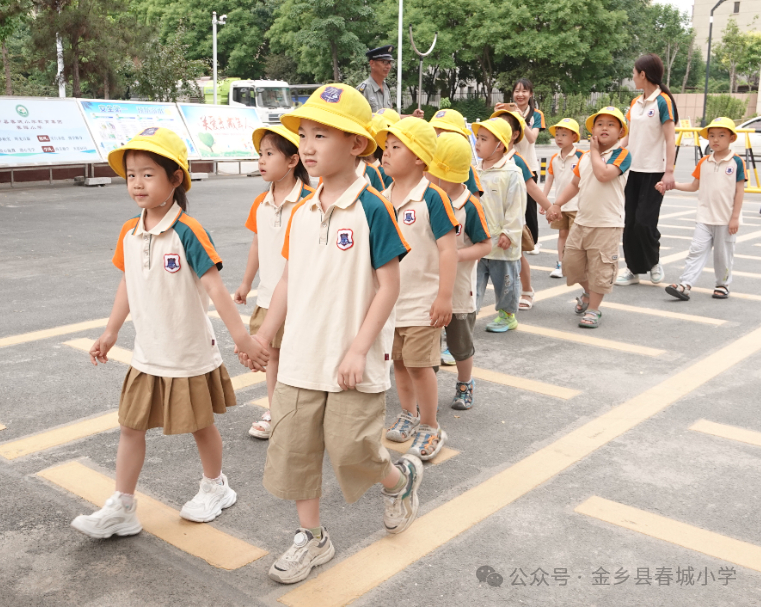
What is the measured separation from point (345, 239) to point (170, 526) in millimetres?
1369

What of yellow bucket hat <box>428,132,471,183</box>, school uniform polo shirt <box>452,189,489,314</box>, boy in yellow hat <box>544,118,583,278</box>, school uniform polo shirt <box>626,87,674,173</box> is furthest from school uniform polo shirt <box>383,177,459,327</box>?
school uniform polo shirt <box>626,87,674,173</box>

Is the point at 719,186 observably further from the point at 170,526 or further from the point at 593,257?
the point at 170,526

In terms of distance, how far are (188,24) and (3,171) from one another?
42763 millimetres

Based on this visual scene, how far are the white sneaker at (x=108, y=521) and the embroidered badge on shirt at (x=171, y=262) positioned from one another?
2.87 ft

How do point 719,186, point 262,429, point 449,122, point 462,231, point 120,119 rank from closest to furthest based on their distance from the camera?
1. point 262,429
2. point 462,231
3. point 449,122
4. point 719,186
5. point 120,119

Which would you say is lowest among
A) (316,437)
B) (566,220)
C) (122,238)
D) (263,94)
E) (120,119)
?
(316,437)

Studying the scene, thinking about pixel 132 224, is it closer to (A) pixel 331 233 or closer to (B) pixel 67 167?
(A) pixel 331 233

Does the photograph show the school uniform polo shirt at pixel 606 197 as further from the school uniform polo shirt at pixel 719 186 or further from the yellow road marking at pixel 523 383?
the yellow road marking at pixel 523 383

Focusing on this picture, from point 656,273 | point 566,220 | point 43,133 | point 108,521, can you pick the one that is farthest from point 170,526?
point 43,133

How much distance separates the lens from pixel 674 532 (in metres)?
3.21

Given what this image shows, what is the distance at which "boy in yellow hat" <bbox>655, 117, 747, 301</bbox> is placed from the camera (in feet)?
24.0

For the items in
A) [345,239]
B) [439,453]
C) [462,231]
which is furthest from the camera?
[462,231]

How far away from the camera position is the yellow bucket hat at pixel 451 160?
4008mm

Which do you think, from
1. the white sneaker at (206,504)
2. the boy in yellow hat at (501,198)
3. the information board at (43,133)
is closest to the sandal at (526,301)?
the boy in yellow hat at (501,198)
